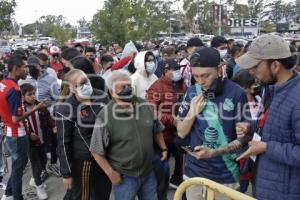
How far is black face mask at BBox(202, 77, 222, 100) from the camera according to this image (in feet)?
9.32

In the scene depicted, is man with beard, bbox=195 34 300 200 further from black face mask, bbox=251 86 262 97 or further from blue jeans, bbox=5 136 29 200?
blue jeans, bbox=5 136 29 200

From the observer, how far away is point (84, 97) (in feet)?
11.7

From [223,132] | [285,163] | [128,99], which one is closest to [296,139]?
[285,163]

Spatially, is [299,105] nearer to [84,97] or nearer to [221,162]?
[221,162]

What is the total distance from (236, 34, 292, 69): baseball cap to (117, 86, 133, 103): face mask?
1112 millimetres

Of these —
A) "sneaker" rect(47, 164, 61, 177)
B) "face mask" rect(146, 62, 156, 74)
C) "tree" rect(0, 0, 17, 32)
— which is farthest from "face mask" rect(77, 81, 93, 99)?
"tree" rect(0, 0, 17, 32)

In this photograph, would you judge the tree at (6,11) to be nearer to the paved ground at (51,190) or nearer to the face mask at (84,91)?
the paved ground at (51,190)

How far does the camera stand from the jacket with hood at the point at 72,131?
343 cm

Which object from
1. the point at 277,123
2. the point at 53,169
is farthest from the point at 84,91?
the point at 53,169

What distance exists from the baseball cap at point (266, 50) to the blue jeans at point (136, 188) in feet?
4.72

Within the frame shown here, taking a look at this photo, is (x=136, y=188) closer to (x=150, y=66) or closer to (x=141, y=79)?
(x=141, y=79)

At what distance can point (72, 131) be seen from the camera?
11.4ft

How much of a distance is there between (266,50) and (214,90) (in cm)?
61

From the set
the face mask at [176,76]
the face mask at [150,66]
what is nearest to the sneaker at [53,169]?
the face mask at [150,66]
